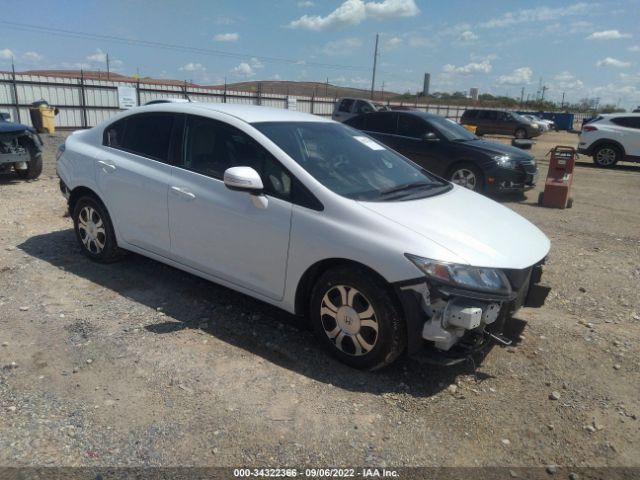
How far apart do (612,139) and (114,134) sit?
15.4 meters

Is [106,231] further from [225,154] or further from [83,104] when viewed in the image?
[83,104]

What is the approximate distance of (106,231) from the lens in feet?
16.0

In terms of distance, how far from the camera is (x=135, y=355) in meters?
3.51

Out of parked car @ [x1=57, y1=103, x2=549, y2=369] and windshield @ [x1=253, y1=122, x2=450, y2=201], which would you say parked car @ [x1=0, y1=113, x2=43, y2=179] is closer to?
parked car @ [x1=57, y1=103, x2=549, y2=369]

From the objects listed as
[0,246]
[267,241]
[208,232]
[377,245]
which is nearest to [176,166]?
[208,232]

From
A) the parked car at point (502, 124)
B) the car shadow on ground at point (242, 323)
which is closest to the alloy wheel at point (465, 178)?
the car shadow on ground at point (242, 323)

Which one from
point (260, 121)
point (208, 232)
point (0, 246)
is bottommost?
point (0, 246)

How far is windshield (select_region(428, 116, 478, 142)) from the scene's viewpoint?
9.88 m

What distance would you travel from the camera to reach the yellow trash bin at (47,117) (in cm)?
1853

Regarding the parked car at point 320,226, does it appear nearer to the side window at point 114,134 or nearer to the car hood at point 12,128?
the side window at point 114,134

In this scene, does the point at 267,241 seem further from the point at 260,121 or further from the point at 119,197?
the point at 119,197

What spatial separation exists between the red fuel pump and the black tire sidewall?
7.36m

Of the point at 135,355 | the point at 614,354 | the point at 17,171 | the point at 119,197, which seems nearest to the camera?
the point at 135,355

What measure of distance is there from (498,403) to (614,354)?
49.1 inches
